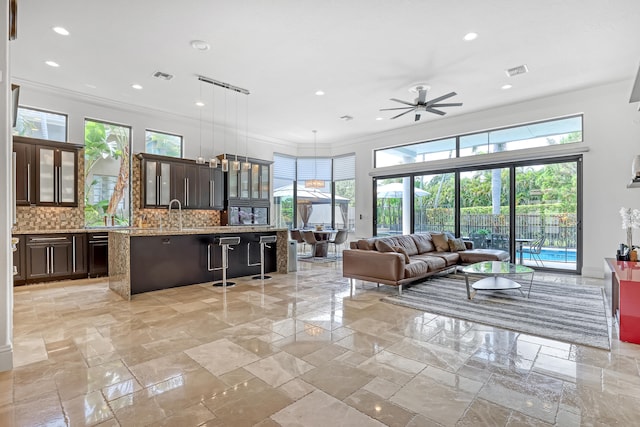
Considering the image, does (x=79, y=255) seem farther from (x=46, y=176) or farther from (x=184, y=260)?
(x=184, y=260)

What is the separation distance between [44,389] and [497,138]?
821 centimetres

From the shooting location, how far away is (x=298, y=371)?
2506 millimetres

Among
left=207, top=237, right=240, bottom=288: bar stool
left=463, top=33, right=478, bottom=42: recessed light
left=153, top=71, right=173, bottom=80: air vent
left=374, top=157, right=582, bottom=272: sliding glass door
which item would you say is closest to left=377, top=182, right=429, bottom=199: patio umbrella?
left=374, top=157, right=582, bottom=272: sliding glass door

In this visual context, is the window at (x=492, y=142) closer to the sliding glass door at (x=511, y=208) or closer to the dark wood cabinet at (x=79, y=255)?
the sliding glass door at (x=511, y=208)

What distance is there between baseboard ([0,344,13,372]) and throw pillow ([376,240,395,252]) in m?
4.37

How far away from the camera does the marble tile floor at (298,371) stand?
77.4 inches

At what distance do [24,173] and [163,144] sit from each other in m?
2.64

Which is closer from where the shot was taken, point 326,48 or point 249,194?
point 326,48

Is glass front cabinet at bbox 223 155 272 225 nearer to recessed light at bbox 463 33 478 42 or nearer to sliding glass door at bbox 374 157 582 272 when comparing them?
sliding glass door at bbox 374 157 582 272

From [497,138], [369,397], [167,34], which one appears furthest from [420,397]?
[497,138]

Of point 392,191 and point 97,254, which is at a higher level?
point 392,191

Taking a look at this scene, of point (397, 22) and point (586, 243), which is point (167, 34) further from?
point (586, 243)

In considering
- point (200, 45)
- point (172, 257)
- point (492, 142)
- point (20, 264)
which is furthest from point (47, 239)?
point (492, 142)

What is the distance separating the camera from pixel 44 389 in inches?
88.7
